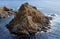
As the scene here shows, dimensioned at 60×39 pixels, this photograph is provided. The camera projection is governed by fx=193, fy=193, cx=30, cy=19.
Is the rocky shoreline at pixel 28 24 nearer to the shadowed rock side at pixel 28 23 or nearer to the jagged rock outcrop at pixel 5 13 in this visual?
the shadowed rock side at pixel 28 23

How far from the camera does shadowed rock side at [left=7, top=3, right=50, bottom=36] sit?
266 feet

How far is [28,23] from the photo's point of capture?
273 ft

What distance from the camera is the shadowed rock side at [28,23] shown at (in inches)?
3194

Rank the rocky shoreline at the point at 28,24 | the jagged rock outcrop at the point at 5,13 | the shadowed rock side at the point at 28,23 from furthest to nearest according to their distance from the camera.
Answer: the jagged rock outcrop at the point at 5,13 → the shadowed rock side at the point at 28,23 → the rocky shoreline at the point at 28,24

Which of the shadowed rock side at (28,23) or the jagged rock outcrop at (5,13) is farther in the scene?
the jagged rock outcrop at (5,13)

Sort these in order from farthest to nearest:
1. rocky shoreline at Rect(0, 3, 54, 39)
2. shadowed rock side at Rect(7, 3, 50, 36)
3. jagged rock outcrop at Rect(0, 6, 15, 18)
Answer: jagged rock outcrop at Rect(0, 6, 15, 18) → shadowed rock side at Rect(7, 3, 50, 36) → rocky shoreline at Rect(0, 3, 54, 39)

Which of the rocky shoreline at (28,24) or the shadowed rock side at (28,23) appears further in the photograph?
the shadowed rock side at (28,23)

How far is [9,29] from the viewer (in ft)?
293

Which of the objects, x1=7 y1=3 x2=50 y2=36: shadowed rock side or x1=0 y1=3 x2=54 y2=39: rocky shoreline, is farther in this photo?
x1=7 y1=3 x2=50 y2=36: shadowed rock side

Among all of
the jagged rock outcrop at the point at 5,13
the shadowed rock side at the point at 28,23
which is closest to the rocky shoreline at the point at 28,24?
the shadowed rock side at the point at 28,23

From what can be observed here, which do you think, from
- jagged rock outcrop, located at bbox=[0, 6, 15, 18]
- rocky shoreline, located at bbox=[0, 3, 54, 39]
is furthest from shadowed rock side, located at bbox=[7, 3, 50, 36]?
jagged rock outcrop, located at bbox=[0, 6, 15, 18]

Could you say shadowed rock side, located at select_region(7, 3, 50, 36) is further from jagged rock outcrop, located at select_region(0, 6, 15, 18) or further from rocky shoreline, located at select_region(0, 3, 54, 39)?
jagged rock outcrop, located at select_region(0, 6, 15, 18)

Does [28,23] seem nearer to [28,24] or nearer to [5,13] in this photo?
[28,24]

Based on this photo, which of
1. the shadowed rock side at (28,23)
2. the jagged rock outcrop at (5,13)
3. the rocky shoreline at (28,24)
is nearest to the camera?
the rocky shoreline at (28,24)
